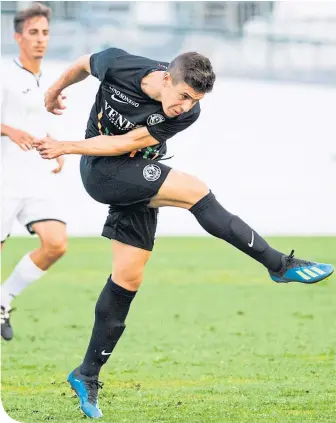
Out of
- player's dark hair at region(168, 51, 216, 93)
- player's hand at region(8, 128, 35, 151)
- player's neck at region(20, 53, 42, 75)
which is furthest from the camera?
player's neck at region(20, 53, 42, 75)

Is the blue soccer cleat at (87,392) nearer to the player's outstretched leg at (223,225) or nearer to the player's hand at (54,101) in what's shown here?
the player's outstretched leg at (223,225)

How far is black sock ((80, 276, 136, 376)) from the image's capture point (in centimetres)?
654

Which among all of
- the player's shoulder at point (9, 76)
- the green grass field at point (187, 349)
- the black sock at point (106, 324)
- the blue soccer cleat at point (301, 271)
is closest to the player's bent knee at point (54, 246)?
the green grass field at point (187, 349)

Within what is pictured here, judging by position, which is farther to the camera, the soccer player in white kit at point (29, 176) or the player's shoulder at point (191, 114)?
the soccer player in white kit at point (29, 176)

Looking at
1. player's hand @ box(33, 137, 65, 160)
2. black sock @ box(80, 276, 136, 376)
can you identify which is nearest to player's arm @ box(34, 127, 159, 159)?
player's hand @ box(33, 137, 65, 160)

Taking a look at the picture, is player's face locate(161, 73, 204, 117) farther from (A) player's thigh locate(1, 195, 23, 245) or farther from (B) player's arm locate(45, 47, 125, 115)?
(A) player's thigh locate(1, 195, 23, 245)

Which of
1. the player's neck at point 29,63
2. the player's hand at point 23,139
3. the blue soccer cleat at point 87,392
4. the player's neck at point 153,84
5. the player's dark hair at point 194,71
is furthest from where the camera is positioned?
the player's neck at point 29,63

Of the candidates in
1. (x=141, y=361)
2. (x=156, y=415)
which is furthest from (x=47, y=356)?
(x=156, y=415)

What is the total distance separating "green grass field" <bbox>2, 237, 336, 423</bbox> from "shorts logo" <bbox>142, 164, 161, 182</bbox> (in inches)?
57.2

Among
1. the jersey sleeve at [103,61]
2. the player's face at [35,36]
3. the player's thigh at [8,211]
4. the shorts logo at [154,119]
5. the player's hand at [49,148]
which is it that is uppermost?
the player's face at [35,36]

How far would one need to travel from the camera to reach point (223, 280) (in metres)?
14.3

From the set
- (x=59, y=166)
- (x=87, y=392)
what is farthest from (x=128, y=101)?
(x=59, y=166)

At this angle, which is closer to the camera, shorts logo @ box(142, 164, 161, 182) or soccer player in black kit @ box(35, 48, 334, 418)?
soccer player in black kit @ box(35, 48, 334, 418)

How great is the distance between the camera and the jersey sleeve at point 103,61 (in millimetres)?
6176
